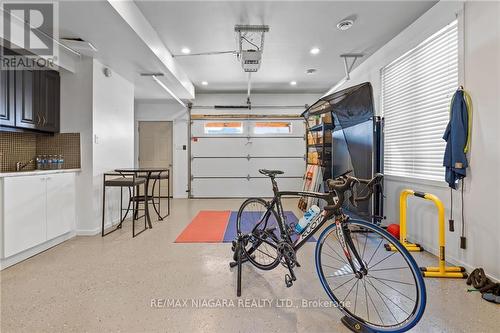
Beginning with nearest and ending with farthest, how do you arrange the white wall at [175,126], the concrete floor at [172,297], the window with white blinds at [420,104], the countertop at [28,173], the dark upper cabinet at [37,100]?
the concrete floor at [172,297], the countertop at [28,173], the window with white blinds at [420,104], the dark upper cabinet at [37,100], the white wall at [175,126]

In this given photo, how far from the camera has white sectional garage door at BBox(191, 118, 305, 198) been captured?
6789 millimetres

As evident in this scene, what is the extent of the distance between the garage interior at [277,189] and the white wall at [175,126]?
163 cm

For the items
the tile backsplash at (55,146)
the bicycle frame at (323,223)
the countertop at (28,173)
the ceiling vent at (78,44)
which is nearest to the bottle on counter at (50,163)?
the tile backsplash at (55,146)

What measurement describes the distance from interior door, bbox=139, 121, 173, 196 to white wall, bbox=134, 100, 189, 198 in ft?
0.37

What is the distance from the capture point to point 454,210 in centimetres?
245

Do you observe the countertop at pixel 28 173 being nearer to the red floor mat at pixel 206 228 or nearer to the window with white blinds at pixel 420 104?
the red floor mat at pixel 206 228

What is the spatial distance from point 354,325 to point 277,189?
3.54 feet

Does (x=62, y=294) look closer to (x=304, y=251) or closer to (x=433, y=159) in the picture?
(x=304, y=251)

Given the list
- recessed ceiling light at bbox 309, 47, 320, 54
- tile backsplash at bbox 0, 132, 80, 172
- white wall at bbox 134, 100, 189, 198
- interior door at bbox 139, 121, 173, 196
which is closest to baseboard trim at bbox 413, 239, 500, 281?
recessed ceiling light at bbox 309, 47, 320, 54

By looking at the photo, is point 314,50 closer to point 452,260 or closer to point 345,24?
point 345,24

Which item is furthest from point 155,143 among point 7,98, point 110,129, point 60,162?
point 7,98

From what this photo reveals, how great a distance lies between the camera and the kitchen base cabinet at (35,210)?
2.37m

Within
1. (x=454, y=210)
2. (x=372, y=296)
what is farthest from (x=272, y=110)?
(x=372, y=296)

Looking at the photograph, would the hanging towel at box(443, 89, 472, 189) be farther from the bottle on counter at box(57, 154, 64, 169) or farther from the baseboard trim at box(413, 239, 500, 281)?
the bottle on counter at box(57, 154, 64, 169)
